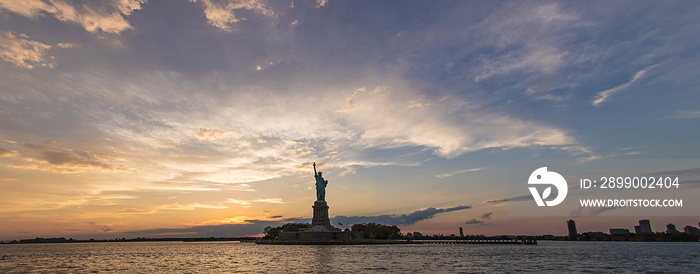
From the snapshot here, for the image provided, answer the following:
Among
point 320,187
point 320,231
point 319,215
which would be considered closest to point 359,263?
point 320,231

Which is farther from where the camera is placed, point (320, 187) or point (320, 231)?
point (320, 187)

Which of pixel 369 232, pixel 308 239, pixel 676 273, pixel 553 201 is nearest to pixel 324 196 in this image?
pixel 308 239

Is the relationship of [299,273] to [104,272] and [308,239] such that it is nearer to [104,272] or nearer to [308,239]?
[104,272]

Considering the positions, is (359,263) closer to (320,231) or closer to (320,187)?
(320,231)

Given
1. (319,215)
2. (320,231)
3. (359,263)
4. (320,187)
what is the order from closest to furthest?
(359,263) < (320,231) < (319,215) < (320,187)

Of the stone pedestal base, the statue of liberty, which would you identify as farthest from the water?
the statue of liberty

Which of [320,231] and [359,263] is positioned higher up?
[320,231]

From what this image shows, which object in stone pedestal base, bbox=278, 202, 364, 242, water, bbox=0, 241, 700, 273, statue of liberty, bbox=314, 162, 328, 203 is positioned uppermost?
statue of liberty, bbox=314, 162, 328, 203

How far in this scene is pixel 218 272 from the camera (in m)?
54.1

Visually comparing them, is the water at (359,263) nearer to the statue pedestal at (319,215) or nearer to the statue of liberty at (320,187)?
the statue pedestal at (319,215)

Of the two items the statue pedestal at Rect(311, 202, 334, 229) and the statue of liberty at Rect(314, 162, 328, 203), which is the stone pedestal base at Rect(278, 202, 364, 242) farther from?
the statue of liberty at Rect(314, 162, 328, 203)

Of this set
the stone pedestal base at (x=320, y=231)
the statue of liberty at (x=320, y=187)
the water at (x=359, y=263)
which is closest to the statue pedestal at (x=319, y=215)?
the stone pedestal base at (x=320, y=231)

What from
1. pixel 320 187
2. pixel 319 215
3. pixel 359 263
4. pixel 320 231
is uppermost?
pixel 320 187

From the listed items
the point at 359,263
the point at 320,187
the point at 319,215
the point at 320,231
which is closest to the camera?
the point at 359,263
